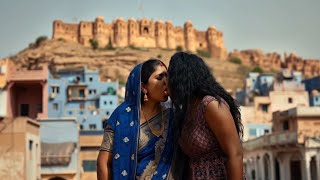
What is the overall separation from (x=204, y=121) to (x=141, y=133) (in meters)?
0.62

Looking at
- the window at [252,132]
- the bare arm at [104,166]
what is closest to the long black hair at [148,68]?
the bare arm at [104,166]

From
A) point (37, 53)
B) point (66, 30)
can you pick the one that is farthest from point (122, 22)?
point (37, 53)

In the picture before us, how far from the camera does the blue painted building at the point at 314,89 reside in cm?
4484

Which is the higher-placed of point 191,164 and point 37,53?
point 37,53

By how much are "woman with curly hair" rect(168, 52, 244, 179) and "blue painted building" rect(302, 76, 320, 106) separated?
42762 millimetres

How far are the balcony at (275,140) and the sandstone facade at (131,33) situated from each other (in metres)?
63.1

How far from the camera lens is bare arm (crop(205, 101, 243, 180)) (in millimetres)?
3367

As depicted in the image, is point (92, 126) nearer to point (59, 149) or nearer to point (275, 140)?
point (59, 149)

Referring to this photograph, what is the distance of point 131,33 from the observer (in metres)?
91.5

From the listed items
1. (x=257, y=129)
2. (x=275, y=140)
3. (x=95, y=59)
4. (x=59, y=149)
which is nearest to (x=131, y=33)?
(x=95, y=59)

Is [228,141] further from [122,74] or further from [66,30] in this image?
[66,30]

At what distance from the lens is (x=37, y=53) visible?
85.8m

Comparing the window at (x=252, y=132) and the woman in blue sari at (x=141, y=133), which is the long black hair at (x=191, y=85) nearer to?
the woman in blue sari at (x=141, y=133)

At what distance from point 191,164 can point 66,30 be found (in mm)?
89294
